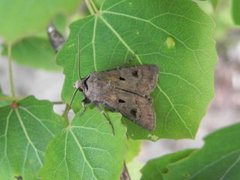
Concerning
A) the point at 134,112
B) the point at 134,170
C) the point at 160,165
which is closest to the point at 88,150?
the point at 134,112

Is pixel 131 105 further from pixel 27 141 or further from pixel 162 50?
pixel 27 141

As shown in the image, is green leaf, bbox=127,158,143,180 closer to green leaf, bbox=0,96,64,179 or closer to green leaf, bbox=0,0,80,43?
green leaf, bbox=0,96,64,179

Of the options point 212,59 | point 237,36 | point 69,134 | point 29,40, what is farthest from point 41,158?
point 237,36

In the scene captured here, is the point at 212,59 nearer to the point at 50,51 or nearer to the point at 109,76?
the point at 109,76

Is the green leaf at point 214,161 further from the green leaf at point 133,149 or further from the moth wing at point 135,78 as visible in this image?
the green leaf at point 133,149

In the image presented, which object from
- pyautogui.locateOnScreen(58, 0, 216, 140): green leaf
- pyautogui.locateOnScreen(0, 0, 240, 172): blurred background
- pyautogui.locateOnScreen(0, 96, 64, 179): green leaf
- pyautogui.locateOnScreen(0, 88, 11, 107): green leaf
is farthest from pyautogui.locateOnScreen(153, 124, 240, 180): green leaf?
pyautogui.locateOnScreen(0, 0, 240, 172): blurred background

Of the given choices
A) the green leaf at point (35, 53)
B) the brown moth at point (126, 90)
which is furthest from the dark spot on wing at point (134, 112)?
the green leaf at point (35, 53)

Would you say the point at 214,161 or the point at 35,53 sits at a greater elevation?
the point at 35,53
